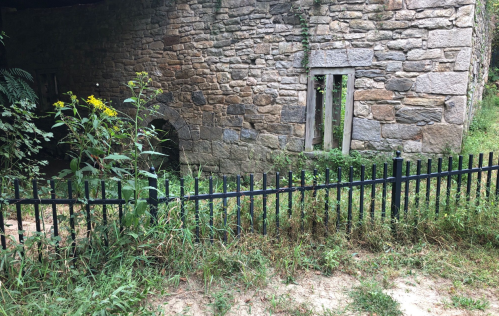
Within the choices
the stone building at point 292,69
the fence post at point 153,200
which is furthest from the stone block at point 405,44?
the fence post at point 153,200

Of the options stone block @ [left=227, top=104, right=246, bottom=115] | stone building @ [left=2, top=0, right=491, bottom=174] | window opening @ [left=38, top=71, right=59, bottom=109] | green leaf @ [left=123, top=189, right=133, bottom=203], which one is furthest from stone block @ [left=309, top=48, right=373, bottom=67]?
window opening @ [left=38, top=71, right=59, bottom=109]

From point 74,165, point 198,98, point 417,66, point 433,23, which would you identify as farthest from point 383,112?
point 74,165

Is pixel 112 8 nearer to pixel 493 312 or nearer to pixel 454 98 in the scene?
pixel 454 98

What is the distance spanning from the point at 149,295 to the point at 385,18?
482 cm

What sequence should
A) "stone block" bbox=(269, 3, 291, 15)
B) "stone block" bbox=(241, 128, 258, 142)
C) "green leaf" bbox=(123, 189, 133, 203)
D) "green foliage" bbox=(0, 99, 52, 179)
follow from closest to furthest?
1. "green leaf" bbox=(123, 189, 133, 203)
2. "green foliage" bbox=(0, 99, 52, 179)
3. "stone block" bbox=(269, 3, 291, 15)
4. "stone block" bbox=(241, 128, 258, 142)

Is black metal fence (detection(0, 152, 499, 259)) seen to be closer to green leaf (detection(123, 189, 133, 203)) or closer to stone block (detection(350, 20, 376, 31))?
green leaf (detection(123, 189, 133, 203))

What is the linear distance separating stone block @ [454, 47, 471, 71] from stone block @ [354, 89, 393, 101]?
0.91 meters

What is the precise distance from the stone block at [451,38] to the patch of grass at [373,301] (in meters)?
3.83

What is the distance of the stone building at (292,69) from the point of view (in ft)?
17.3

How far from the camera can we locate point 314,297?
8.79 ft

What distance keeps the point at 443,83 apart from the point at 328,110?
5.41 feet

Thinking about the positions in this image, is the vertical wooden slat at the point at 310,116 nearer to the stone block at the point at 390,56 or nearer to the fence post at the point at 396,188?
the stone block at the point at 390,56

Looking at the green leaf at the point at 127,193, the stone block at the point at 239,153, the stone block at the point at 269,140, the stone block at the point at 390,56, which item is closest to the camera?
the green leaf at the point at 127,193

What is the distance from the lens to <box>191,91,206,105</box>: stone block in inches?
274
